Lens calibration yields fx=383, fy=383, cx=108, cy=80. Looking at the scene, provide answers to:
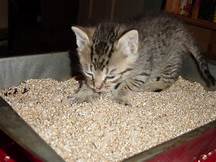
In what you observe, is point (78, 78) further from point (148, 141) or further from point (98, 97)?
point (148, 141)

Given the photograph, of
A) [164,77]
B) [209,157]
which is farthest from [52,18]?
[209,157]

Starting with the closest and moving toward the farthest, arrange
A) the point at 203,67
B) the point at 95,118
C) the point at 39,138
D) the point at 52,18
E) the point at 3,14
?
the point at 39,138 < the point at 95,118 < the point at 203,67 < the point at 3,14 < the point at 52,18

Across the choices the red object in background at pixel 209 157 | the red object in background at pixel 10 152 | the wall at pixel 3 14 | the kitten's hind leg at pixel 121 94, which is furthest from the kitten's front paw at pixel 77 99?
the wall at pixel 3 14

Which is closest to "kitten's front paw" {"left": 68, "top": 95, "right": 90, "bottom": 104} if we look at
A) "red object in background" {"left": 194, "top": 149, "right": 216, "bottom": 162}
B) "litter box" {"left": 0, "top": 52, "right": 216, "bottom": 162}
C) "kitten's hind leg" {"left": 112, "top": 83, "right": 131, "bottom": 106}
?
"kitten's hind leg" {"left": 112, "top": 83, "right": 131, "bottom": 106}

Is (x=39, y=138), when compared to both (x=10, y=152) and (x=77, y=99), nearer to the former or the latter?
(x=10, y=152)

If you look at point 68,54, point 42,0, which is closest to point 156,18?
point 68,54

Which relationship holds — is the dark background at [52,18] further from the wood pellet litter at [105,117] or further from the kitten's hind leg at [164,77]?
the wood pellet litter at [105,117]
